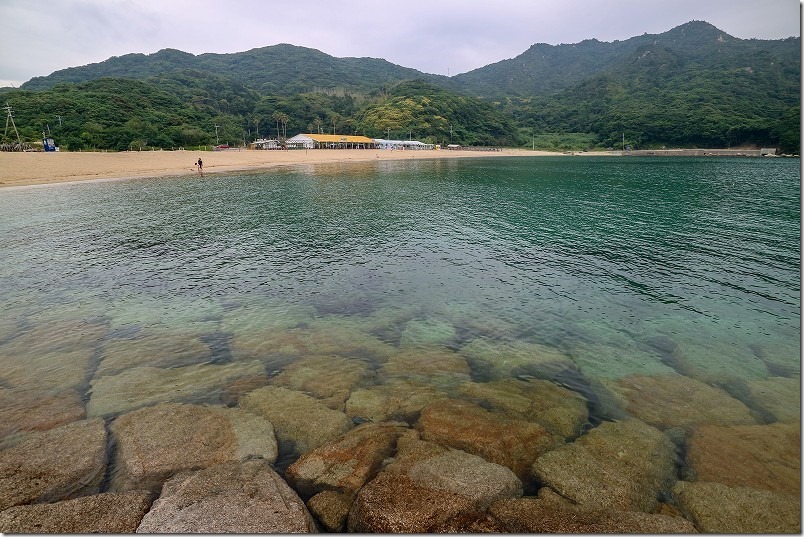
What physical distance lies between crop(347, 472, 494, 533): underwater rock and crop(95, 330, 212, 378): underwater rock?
8.60 m

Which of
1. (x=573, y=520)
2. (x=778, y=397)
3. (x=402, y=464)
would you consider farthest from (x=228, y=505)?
(x=778, y=397)

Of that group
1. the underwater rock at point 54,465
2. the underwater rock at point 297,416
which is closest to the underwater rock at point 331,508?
the underwater rock at point 297,416

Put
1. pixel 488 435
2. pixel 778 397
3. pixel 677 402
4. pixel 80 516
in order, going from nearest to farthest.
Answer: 1. pixel 80 516
2. pixel 488 435
3. pixel 677 402
4. pixel 778 397

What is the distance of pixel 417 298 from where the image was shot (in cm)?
1891

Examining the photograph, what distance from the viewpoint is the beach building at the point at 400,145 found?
602 ft

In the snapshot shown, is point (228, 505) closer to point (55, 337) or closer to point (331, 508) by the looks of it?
point (331, 508)

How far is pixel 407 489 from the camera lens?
7090 mm

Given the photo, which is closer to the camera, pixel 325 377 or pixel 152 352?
pixel 325 377

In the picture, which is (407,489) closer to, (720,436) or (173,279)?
(720,436)

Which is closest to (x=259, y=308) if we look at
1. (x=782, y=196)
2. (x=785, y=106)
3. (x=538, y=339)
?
(x=538, y=339)

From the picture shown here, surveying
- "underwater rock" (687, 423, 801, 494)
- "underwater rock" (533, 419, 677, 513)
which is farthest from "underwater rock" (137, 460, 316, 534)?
"underwater rock" (687, 423, 801, 494)

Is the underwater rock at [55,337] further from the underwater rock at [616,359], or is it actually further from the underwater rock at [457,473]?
the underwater rock at [616,359]

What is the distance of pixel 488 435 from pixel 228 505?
17.8 ft

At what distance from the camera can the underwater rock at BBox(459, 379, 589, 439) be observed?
33.0 feet
